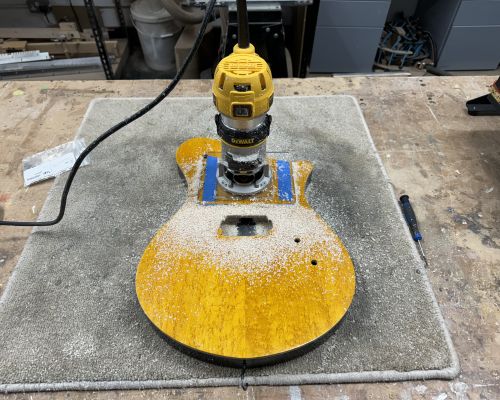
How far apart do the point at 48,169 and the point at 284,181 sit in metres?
0.72

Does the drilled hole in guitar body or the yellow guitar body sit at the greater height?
the yellow guitar body

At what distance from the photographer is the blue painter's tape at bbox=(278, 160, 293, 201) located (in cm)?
85

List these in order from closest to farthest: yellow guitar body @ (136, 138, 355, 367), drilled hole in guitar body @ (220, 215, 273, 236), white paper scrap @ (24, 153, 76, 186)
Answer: yellow guitar body @ (136, 138, 355, 367)
drilled hole in guitar body @ (220, 215, 273, 236)
white paper scrap @ (24, 153, 76, 186)

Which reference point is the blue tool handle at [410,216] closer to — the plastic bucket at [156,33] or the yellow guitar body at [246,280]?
the yellow guitar body at [246,280]

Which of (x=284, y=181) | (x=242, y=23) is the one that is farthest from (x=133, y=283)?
(x=242, y=23)

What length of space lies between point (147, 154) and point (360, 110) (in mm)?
792

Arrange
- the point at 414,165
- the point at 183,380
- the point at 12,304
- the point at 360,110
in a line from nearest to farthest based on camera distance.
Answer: the point at 183,380
the point at 12,304
the point at 414,165
the point at 360,110

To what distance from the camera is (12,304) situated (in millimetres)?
710

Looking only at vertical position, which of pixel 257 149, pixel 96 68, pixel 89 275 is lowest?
pixel 96 68

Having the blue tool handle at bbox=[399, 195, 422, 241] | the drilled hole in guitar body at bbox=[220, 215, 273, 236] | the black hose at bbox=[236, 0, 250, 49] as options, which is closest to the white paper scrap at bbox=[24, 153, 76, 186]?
the drilled hole in guitar body at bbox=[220, 215, 273, 236]

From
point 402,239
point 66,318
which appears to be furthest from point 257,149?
point 66,318

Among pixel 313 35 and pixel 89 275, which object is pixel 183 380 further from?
pixel 313 35

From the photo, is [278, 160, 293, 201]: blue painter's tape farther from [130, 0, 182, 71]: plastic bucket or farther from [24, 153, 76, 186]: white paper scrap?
[130, 0, 182, 71]: plastic bucket

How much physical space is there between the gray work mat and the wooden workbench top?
0.11ft
